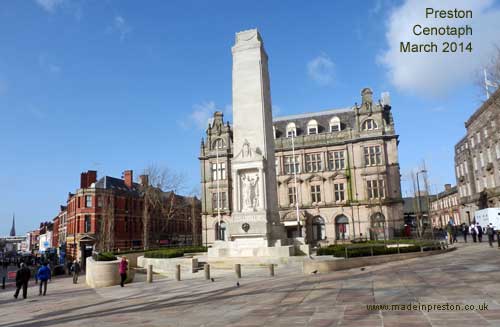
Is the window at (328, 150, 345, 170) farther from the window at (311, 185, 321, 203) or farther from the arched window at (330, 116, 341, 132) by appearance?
the arched window at (330, 116, 341, 132)

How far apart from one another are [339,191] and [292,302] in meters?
42.6

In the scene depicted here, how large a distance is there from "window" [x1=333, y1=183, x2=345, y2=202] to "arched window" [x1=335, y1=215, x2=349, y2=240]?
2.47m

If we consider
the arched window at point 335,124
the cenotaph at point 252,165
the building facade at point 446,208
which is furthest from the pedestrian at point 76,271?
the building facade at point 446,208

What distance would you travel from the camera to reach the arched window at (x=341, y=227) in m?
51.5

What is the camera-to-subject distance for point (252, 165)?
2681cm

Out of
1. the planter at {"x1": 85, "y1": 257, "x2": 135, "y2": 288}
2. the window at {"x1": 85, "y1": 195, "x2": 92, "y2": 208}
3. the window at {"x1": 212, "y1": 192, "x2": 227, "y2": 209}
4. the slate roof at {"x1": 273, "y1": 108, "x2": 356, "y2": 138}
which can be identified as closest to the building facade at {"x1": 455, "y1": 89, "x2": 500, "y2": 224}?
the slate roof at {"x1": 273, "y1": 108, "x2": 356, "y2": 138}

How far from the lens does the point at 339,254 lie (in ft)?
73.7

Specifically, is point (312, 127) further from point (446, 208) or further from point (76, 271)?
point (446, 208)

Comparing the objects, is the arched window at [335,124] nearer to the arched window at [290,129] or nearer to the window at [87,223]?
the arched window at [290,129]

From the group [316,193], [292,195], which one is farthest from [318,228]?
[292,195]

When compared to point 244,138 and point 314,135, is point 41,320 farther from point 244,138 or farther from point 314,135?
point 314,135

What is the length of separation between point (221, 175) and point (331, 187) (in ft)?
54.1

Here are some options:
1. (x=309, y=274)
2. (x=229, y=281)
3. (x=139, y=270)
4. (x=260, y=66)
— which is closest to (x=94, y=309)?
(x=229, y=281)

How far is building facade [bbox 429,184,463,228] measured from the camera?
7946 centimetres
